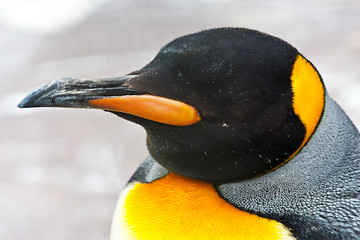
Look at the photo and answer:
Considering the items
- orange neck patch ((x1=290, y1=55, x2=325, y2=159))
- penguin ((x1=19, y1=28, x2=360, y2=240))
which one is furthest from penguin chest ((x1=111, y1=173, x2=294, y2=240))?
orange neck patch ((x1=290, y1=55, x2=325, y2=159))

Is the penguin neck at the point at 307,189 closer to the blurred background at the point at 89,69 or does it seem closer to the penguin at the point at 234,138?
the penguin at the point at 234,138

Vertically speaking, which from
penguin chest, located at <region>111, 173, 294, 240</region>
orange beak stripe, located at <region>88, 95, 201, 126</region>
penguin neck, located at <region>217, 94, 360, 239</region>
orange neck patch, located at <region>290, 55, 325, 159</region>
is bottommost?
penguin chest, located at <region>111, 173, 294, 240</region>

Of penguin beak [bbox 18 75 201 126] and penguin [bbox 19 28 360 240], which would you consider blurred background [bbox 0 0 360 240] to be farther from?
penguin beak [bbox 18 75 201 126]

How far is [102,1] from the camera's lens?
4945 mm

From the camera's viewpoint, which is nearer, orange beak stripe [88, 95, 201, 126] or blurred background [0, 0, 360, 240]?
orange beak stripe [88, 95, 201, 126]

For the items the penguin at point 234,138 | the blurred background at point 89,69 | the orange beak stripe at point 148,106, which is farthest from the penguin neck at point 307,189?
the blurred background at point 89,69

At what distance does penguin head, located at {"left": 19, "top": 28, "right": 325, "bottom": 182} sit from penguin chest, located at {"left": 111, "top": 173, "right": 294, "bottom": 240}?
0.32 feet

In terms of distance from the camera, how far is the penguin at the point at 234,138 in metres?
0.86

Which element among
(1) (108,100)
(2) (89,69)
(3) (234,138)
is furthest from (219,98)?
(2) (89,69)

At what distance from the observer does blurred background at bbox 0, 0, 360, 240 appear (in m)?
2.35

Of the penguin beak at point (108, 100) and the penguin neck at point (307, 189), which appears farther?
the penguin neck at point (307, 189)

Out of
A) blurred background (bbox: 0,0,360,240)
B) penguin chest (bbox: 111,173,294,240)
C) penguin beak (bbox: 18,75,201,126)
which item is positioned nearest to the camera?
penguin beak (bbox: 18,75,201,126)

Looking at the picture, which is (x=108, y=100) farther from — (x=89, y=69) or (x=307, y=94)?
(x=89, y=69)

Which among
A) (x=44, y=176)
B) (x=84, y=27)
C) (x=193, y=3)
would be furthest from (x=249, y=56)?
A: (x=193, y=3)
